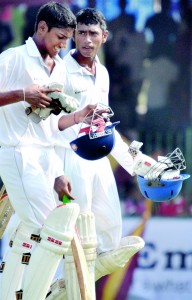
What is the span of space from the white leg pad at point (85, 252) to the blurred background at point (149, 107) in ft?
6.04

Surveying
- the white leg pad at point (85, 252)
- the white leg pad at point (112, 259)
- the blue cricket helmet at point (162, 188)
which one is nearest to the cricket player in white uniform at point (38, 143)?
the white leg pad at point (85, 252)

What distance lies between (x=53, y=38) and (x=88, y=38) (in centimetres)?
67

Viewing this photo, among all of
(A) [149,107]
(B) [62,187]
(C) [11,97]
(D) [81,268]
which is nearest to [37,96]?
(C) [11,97]

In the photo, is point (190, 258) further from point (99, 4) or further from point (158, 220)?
point (99, 4)

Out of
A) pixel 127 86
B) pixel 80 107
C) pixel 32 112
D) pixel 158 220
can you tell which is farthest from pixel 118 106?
pixel 32 112

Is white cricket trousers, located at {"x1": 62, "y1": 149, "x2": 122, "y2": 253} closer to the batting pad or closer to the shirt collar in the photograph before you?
the shirt collar

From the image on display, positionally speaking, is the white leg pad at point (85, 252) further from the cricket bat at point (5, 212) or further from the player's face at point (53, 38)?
the player's face at point (53, 38)

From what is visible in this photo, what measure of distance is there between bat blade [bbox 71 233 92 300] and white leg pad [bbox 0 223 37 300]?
8.9 inches

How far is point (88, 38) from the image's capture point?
8219mm

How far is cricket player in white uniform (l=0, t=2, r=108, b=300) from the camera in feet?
24.3

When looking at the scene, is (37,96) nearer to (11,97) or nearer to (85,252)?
(11,97)

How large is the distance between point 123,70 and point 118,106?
23 cm

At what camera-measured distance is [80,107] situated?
8.15 m

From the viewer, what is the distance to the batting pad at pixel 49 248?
7.40m
